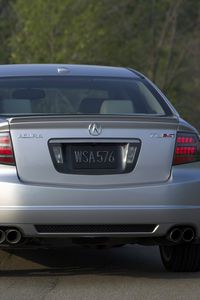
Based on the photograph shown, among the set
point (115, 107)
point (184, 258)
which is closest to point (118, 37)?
point (115, 107)

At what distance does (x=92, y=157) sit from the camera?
700cm

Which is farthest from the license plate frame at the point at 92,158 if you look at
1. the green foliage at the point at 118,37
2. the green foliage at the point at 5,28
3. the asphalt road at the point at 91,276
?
the green foliage at the point at 5,28

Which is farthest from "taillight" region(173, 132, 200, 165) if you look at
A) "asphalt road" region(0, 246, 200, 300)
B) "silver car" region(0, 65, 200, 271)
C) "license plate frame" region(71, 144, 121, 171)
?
"asphalt road" region(0, 246, 200, 300)

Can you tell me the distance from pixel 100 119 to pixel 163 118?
0.47 m

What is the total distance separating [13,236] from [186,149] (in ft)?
4.28

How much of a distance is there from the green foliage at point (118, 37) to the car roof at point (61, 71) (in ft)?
88.4

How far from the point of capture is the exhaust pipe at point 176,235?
7.16m

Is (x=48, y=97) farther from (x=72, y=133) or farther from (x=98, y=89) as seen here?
(x=72, y=133)

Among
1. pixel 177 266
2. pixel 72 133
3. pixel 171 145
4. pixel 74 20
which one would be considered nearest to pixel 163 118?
pixel 171 145

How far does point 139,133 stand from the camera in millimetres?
7070

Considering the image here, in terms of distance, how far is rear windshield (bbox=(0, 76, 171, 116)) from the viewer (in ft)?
25.3

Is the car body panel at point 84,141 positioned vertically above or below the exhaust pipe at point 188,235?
above

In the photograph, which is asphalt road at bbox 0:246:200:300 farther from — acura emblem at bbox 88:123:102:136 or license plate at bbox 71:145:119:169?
acura emblem at bbox 88:123:102:136

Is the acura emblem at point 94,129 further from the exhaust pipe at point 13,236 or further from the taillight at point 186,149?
the exhaust pipe at point 13,236
